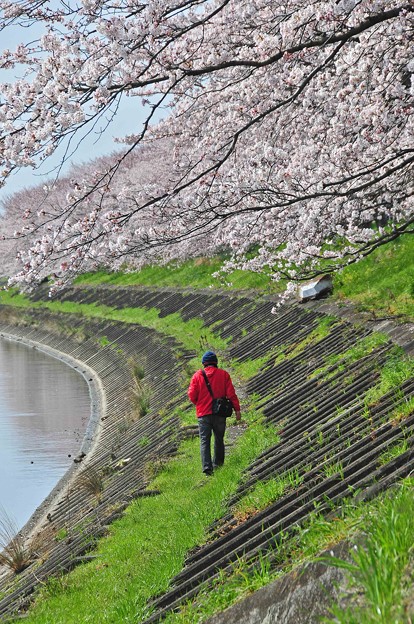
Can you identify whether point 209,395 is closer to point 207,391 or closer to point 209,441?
point 207,391

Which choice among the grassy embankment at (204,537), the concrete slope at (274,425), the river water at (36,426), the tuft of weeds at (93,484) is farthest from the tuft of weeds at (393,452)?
the river water at (36,426)

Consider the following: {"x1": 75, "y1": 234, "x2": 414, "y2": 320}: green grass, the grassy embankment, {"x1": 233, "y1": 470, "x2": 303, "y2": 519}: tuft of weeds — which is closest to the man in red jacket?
the grassy embankment

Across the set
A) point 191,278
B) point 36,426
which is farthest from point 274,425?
point 191,278

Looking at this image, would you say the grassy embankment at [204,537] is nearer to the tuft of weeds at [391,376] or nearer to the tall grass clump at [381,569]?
the tall grass clump at [381,569]

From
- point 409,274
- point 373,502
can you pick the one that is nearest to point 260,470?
point 373,502

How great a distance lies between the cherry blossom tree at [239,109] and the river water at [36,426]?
9.00 meters

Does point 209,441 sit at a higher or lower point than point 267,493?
higher

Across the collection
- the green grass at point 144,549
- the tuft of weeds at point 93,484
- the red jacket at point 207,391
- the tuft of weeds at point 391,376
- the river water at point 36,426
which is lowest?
the green grass at point 144,549

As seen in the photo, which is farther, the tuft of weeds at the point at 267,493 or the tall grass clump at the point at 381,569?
the tuft of weeds at the point at 267,493

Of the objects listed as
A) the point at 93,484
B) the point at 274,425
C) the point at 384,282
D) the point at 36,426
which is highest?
the point at 36,426

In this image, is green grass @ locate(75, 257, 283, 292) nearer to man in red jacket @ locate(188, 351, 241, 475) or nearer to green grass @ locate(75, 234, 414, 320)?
green grass @ locate(75, 234, 414, 320)

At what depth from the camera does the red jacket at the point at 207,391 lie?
12.4m

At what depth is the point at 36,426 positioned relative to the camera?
30.1 metres

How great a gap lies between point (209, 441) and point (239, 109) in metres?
4.42
